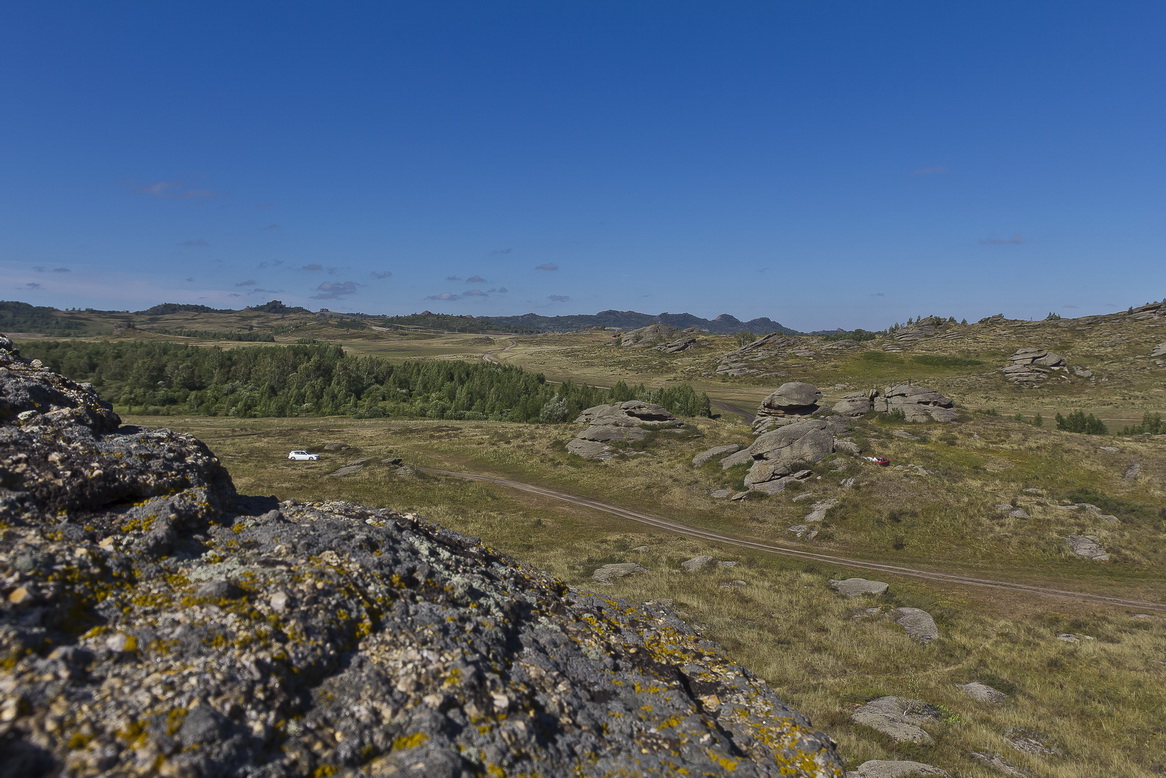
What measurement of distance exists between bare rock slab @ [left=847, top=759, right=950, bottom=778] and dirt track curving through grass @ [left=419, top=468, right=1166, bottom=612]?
72.7 feet

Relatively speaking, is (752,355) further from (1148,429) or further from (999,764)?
(999,764)

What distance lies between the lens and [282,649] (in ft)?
16.5

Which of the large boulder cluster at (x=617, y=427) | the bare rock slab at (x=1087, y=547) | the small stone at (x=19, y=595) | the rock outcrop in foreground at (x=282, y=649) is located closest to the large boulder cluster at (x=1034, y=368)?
the large boulder cluster at (x=617, y=427)

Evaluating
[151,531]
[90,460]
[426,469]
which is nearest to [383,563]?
[151,531]

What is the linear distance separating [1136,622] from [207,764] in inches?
1320

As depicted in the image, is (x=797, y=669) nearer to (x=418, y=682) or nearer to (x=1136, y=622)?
(x=418, y=682)

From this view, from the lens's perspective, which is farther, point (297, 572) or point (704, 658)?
point (704, 658)

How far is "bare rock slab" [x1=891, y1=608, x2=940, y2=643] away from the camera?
20.9 metres

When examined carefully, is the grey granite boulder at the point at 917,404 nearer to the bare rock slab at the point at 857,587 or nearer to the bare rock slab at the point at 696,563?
the bare rock slab at the point at 857,587

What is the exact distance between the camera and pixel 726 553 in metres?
32.3

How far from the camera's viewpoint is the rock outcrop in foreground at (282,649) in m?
4.05

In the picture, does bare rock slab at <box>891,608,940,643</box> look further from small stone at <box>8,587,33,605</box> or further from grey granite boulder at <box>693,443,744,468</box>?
grey granite boulder at <box>693,443,744,468</box>

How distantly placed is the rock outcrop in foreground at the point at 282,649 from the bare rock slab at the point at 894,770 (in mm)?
4376

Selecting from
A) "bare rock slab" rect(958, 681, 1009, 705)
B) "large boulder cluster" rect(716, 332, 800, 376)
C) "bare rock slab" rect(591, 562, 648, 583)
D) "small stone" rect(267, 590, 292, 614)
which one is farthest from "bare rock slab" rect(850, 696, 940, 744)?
"large boulder cluster" rect(716, 332, 800, 376)
